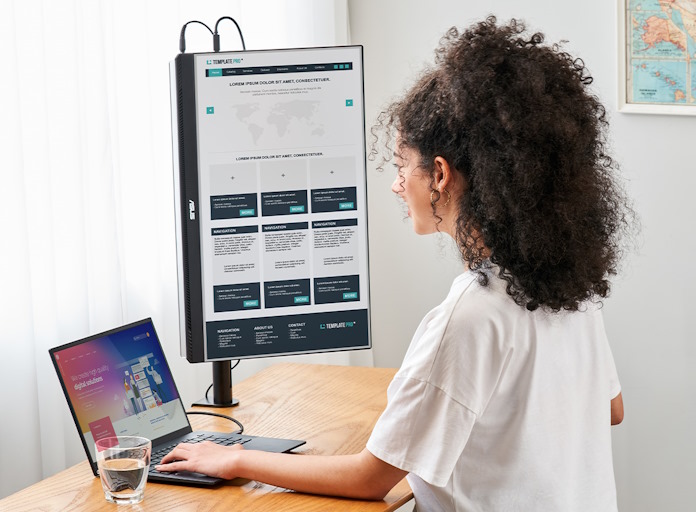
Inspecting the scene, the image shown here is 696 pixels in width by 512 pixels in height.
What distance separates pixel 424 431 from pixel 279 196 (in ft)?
2.34

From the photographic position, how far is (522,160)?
121 cm

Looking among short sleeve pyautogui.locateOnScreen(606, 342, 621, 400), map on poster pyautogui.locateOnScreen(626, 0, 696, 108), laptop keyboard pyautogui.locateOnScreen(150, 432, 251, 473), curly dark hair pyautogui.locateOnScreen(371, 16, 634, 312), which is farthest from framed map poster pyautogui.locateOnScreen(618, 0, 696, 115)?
laptop keyboard pyautogui.locateOnScreen(150, 432, 251, 473)

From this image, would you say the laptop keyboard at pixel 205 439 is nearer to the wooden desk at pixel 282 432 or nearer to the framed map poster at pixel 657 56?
the wooden desk at pixel 282 432

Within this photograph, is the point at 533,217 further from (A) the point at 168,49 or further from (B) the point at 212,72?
(A) the point at 168,49

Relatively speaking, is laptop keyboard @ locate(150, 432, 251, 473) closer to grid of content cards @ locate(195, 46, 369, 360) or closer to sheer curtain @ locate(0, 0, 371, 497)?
grid of content cards @ locate(195, 46, 369, 360)

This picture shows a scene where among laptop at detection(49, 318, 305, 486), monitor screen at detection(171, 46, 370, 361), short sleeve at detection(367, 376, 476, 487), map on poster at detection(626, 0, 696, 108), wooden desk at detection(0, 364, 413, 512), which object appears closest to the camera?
short sleeve at detection(367, 376, 476, 487)

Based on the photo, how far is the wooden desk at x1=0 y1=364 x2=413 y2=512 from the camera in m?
1.36

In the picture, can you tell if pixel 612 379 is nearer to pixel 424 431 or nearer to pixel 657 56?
pixel 424 431

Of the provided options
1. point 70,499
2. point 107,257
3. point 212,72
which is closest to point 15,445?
point 107,257

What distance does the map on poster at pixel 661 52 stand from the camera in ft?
8.39

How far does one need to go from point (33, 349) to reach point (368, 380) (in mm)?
736

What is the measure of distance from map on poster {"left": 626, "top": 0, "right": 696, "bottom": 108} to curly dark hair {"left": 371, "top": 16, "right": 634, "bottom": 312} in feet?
4.59

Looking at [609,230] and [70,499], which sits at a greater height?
[609,230]

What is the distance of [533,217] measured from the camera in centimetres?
123
